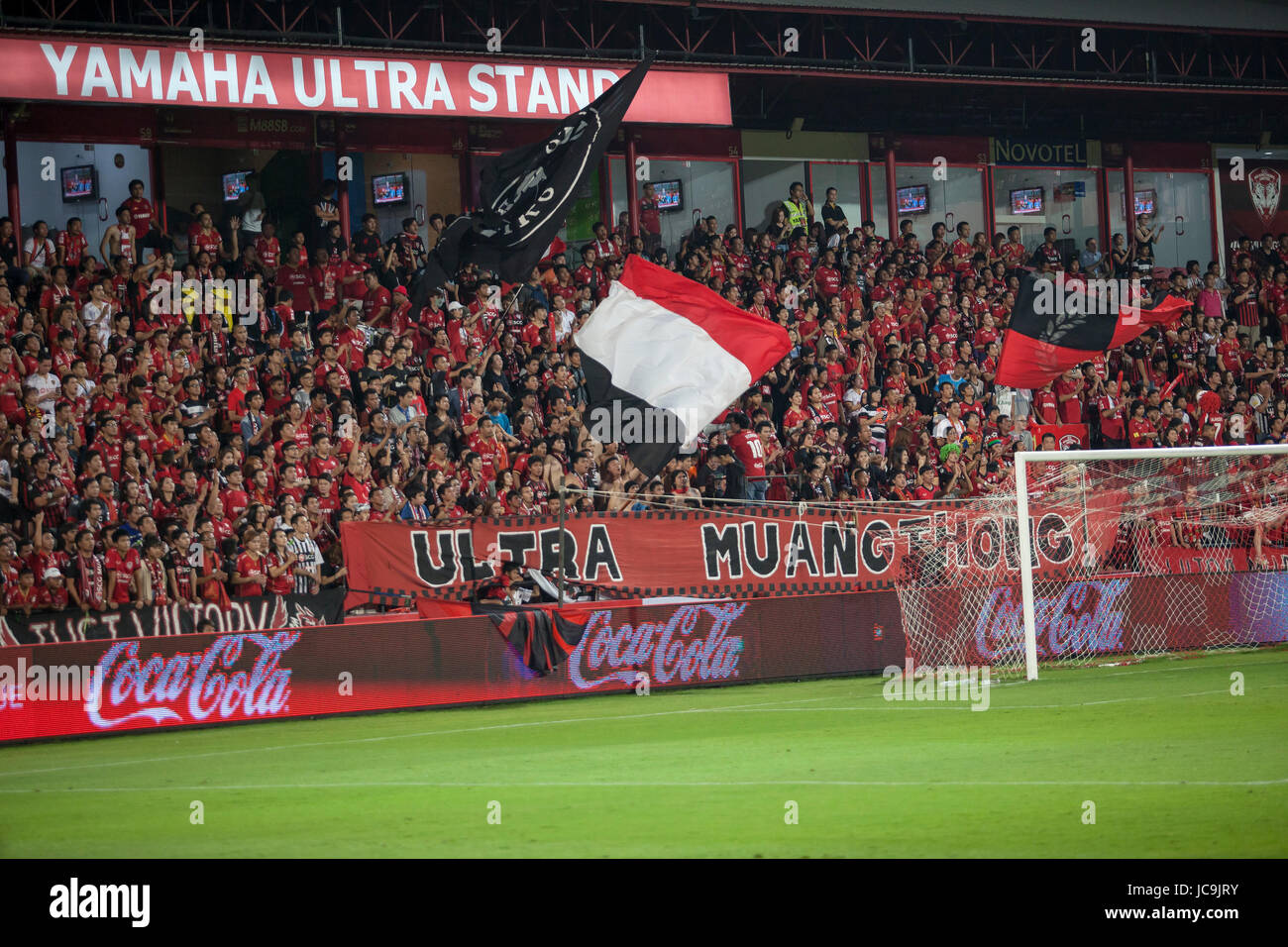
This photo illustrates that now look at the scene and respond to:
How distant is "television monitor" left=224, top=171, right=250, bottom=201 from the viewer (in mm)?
26172

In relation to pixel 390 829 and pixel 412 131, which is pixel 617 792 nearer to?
pixel 390 829

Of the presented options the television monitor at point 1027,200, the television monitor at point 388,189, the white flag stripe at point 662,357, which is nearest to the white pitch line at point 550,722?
the white flag stripe at point 662,357

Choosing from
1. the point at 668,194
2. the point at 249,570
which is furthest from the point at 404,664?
the point at 668,194

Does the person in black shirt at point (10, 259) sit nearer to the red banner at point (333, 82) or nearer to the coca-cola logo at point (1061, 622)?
the red banner at point (333, 82)

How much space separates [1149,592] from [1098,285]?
11.1 m

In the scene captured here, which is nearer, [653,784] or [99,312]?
[653,784]

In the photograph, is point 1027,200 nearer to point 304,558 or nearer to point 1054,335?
point 1054,335

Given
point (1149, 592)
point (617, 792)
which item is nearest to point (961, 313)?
point (1149, 592)

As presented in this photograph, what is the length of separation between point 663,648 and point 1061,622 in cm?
499

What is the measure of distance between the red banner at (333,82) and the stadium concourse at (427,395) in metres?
1.54

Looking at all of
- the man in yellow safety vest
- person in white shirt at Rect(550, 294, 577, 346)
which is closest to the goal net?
A: person in white shirt at Rect(550, 294, 577, 346)

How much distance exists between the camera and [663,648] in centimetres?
1747

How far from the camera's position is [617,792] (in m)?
9.75

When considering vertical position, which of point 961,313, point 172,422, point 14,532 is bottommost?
point 14,532
